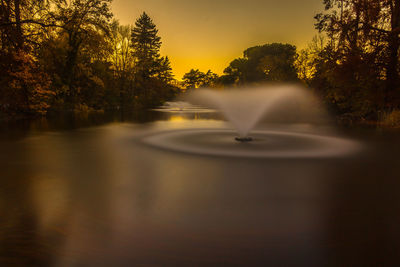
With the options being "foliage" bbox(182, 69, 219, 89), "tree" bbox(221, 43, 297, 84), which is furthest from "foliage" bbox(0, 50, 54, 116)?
"foliage" bbox(182, 69, 219, 89)

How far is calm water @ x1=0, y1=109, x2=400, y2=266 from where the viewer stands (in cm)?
380

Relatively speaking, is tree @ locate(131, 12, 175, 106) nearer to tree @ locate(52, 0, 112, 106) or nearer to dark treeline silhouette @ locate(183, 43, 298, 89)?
dark treeline silhouette @ locate(183, 43, 298, 89)

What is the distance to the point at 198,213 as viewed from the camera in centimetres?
Answer: 525

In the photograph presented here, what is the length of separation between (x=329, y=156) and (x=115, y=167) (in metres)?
8.07

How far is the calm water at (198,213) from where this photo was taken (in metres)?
3.80

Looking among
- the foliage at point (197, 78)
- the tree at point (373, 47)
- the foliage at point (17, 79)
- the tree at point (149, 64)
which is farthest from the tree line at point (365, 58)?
the foliage at point (197, 78)

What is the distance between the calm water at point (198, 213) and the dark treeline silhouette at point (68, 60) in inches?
572

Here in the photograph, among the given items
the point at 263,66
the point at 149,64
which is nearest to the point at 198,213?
the point at 263,66

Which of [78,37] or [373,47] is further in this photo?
[78,37]

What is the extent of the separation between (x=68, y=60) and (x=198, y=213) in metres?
42.9

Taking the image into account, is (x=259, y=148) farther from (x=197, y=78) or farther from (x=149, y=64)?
(x=197, y=78)

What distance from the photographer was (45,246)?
396 centimetres

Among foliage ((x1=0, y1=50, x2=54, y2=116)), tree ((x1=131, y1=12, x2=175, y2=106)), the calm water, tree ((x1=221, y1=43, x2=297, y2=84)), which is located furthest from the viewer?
tree ((x1=131, y1=12, x2=175, y2=106))

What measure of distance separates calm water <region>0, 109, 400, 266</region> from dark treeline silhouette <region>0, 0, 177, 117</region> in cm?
1454
